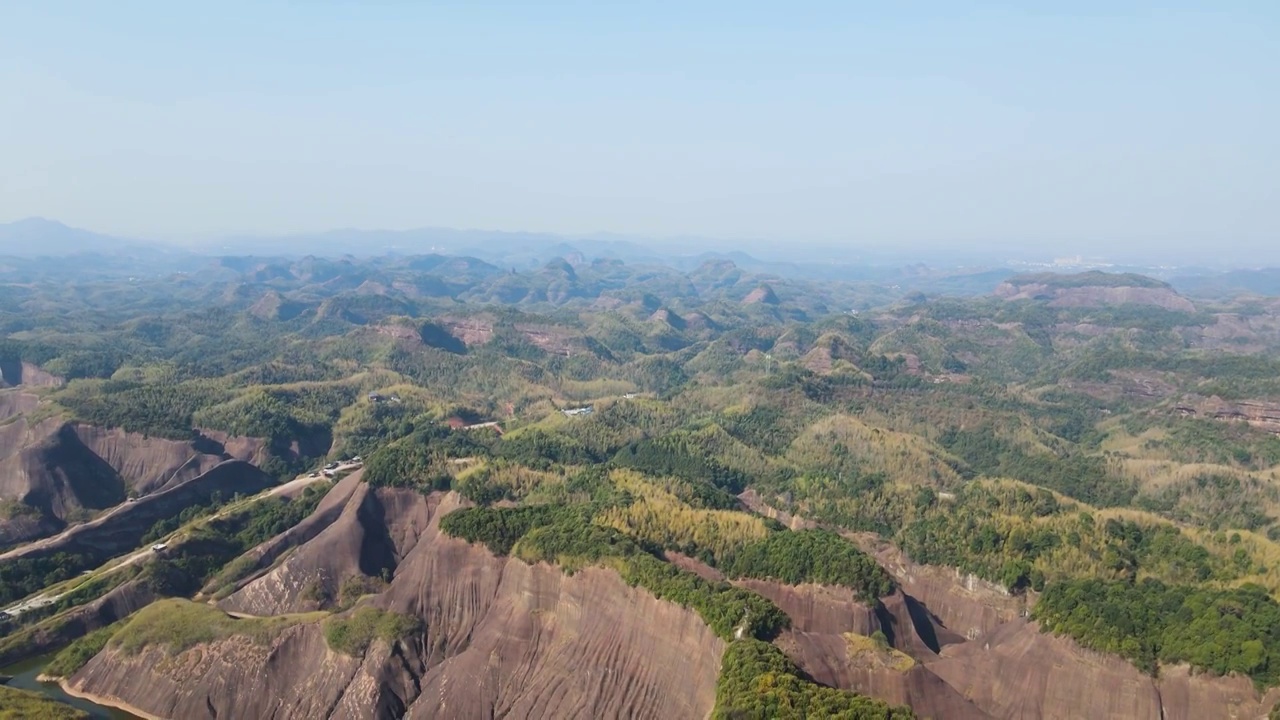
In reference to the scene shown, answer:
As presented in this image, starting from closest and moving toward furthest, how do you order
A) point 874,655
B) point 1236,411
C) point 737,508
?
1. point 874,655
2. point 737,508
3. point 1236,411

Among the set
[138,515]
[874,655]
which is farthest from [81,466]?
[874,655]

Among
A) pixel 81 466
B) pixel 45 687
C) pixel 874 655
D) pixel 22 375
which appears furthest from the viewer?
pixel 22 375

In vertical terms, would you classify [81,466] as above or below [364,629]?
below

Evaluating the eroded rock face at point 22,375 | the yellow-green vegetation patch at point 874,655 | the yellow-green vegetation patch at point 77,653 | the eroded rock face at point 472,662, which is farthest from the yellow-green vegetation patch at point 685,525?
the eroded rock face at point 22,375

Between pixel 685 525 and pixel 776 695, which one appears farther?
pixel 685 525

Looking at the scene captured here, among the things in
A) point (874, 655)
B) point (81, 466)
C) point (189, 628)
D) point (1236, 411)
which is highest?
point (1236, 411)

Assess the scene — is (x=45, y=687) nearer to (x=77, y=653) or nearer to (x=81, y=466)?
(x=77, y=653)

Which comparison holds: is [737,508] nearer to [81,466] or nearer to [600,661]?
[600,661]

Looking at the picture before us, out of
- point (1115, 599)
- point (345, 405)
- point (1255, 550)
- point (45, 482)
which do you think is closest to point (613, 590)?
point (1115, 599)
